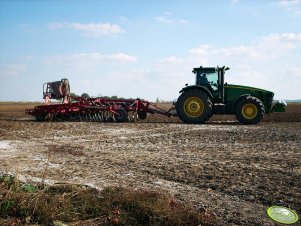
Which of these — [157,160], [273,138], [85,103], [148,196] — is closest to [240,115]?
[273,138]

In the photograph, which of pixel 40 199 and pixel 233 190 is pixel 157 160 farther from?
pixel 40 199

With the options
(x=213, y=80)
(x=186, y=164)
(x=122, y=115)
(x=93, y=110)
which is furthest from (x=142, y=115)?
(x=186, y=164)

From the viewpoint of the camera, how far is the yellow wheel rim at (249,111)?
14.6 meters

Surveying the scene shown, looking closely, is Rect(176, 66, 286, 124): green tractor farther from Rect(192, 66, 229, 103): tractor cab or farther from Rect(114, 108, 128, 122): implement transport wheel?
Rect(114, 108, 128, 122): implement transport wheel

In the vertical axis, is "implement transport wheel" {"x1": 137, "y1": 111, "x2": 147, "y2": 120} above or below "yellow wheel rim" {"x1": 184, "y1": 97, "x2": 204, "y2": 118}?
below

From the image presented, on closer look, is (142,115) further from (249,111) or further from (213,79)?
(249,111)

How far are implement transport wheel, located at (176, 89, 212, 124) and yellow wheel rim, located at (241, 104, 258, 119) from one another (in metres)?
1.41

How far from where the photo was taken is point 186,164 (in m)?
6.62

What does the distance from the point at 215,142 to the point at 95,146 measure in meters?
3.25

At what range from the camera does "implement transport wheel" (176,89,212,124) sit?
14922mm

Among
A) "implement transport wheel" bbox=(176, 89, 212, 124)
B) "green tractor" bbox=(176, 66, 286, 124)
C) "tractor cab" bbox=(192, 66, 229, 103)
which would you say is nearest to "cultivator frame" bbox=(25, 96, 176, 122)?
"implement transport wheel" bbox=(176, 89, 212, 124)

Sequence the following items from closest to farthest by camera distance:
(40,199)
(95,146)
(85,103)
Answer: (40,199)
(95,146)
(85,103)

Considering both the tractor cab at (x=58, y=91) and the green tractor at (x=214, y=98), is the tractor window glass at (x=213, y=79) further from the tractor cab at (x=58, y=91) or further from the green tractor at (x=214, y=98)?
the tractor cab at (x=58, y=91)

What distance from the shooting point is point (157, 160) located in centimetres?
703
